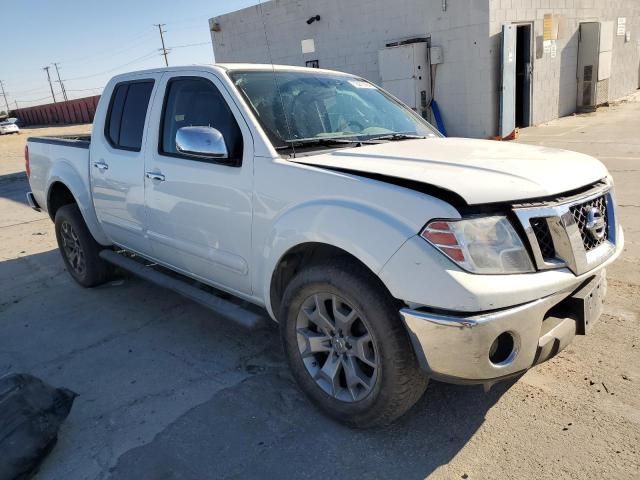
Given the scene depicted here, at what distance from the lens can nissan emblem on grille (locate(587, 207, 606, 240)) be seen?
245 cm

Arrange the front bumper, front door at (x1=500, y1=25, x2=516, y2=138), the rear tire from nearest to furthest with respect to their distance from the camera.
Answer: the front bumper → the rear tire → front door at (x1=500, y1=25, x2=516, y2=138)

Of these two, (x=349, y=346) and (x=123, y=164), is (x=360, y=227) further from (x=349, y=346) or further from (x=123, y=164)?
(x=123, y=164)

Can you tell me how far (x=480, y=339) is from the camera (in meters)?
2.08

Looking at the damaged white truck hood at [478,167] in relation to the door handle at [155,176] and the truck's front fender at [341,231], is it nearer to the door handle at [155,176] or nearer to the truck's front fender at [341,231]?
the truck's front fender at [341,231]

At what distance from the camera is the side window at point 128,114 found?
155 inches

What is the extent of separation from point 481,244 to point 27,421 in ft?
7.73

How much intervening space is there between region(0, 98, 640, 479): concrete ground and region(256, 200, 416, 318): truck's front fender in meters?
0.65

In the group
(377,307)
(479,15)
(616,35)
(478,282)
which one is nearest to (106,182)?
(377,307)

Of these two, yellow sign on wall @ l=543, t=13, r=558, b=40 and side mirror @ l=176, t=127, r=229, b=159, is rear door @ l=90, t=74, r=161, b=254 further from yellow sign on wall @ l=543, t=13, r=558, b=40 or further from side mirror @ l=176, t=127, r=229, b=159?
yellow sign on wall @ l=543, t=13, r=558, b=40

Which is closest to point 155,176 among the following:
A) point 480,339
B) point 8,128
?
point 480,339

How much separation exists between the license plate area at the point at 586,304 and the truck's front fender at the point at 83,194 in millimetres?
3918

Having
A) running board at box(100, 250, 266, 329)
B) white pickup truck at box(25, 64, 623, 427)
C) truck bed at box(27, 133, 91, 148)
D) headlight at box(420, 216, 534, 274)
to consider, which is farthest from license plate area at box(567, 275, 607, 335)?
truck bed at box(27, 133, 91, 148)

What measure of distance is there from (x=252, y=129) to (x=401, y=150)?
0.87m

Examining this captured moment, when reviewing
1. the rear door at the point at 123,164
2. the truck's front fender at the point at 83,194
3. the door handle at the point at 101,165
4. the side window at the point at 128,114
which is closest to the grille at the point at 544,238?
the rear door at the point at 123,164
